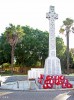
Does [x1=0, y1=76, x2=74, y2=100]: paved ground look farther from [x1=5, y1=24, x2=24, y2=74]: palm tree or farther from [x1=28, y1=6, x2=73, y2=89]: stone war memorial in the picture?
[x1=5, y1=24, x2=24, y2=74]: palm tree

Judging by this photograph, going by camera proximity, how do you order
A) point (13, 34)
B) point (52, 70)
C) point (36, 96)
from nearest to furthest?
1. point (36, 96)
2. point (52, 70)
3. point (13, 34)

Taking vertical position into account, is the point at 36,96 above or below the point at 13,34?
below

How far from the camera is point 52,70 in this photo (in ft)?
98.2

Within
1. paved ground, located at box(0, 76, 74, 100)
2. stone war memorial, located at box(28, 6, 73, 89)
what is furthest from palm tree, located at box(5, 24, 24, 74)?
paved ground, located at box(0, 76, 74, 100)

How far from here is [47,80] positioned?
87.8ft

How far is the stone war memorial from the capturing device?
1045 inches

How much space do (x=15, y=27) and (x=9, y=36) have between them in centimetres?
195

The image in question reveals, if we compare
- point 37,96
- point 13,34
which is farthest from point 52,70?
point 13,34

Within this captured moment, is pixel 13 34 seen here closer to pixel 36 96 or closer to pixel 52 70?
pixel 52 70

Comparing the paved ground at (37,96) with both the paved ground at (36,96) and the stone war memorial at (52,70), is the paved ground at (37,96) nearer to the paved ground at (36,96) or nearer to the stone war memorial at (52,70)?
the paved ground at (36,96)

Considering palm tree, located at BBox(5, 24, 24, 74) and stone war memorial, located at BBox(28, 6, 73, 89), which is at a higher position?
palm tree, located at BBox(5, 24, 24, 74)

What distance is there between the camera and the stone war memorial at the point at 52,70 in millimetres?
26531

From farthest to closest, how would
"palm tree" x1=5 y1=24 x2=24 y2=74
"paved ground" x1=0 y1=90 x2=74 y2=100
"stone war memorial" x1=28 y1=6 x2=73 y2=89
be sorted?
"palm tree" x1=5 y1=24 x2=24 y2=74 < "stone war memorial" x1=28 y1=6 x2=73 y2=89 < "paved ground" x1=0 y1=90 x2=74 y2=100

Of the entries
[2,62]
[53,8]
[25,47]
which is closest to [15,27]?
[25,47]
